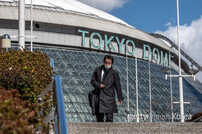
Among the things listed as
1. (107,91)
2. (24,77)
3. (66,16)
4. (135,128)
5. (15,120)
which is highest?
(66,16)

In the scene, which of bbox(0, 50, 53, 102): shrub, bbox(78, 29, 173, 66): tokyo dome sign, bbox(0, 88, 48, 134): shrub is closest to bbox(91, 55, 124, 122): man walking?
bbox(0, 50, 53, 102): shrub

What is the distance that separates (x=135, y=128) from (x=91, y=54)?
2568 centimetres

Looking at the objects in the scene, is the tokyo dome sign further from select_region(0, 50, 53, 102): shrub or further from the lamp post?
select_region(0, 50, 53, 102): shrub

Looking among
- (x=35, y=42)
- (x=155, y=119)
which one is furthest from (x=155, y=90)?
(x=35, y=42)

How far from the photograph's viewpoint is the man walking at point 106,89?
9703 millimetres

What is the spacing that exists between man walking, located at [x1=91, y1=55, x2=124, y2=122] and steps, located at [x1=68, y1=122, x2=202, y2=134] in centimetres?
57

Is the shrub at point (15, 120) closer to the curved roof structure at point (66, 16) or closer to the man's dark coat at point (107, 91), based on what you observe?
the man's dark coat at point (107, 91)

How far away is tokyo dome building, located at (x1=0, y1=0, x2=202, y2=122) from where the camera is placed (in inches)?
1179

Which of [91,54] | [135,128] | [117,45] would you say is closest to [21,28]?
[135,128]

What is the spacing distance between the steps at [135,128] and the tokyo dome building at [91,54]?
16.5 m

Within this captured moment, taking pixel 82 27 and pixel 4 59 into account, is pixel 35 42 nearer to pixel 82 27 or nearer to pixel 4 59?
pixel 82 27

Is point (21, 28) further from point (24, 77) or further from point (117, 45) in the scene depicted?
point (117, 45)

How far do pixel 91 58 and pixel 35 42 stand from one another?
15.4 ft

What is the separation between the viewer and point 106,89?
388 inches
